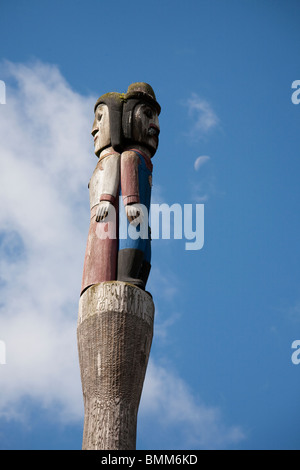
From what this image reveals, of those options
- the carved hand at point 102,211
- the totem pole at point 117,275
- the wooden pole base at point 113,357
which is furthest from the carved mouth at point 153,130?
the wooden pole base at point 113,357

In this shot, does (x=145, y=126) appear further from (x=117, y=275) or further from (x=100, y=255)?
(x=117, y=275)

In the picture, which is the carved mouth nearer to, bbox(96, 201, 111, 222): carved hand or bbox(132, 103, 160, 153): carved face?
bbox(132, 103, 160, 153): carved face

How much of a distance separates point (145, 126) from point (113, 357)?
3.70 metres

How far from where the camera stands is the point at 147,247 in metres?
8.00

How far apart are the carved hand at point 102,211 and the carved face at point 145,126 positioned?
1334 mm

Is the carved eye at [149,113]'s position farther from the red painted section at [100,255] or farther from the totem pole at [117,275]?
the red painted section at [100,255]

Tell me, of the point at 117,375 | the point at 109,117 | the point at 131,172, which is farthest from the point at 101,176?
the point at 117,375

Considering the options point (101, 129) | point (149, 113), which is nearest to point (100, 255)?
point (101, 129)

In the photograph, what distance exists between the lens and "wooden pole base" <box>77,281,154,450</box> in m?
6.40

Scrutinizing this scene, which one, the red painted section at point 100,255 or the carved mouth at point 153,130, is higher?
the carved mouth at point 153,130

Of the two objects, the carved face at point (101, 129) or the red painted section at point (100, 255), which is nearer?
the red painted section at point (100, 255)

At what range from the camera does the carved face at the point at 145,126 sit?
29.7ft

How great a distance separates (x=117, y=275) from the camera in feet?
25.0
